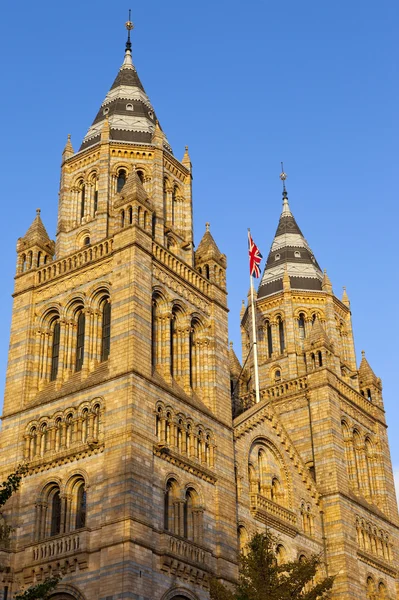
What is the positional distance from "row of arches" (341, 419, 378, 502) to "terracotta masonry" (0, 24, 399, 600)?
0.40ft

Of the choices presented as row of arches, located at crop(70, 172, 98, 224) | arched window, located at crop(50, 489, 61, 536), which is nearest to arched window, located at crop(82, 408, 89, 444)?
arched window, located at crop(50, 489, 61, 536)

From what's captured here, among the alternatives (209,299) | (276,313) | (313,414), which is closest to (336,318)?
(276,313)

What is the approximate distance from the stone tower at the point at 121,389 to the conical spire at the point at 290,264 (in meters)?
13.2

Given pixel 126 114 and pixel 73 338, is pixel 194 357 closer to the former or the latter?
pixel 73 338

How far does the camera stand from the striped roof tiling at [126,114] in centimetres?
5250

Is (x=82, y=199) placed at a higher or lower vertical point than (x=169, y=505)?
higher

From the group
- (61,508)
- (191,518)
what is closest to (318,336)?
(191,518)

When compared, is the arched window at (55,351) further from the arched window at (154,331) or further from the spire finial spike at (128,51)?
the spire finial spike at (128,51)

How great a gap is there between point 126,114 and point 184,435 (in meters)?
20.3

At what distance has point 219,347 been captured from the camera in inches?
Result: 1907

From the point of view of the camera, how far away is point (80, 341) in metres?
45.5

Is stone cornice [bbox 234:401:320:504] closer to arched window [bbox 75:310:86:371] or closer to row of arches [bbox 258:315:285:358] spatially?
row of arches [bbox 258:315:285:358]

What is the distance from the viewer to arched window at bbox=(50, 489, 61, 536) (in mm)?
40688

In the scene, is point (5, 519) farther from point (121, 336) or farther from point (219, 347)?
point (219, 347)
